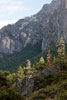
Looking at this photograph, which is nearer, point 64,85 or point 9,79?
point 64,85

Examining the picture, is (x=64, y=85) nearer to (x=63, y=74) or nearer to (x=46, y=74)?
(x=63, y=74)

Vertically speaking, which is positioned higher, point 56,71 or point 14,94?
point 56,71

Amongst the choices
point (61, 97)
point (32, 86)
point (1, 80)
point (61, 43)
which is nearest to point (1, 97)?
point (32, 86)

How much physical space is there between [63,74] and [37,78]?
7.64m

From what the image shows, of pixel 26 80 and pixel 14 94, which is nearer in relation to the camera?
pixel 14 94

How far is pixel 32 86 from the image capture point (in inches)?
2290

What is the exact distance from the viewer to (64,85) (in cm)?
4381

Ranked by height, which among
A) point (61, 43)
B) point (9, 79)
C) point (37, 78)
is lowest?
point (9, 79)

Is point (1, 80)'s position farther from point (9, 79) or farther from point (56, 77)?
point (56, 77)

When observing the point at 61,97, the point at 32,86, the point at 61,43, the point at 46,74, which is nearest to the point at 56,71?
the point at 46,74

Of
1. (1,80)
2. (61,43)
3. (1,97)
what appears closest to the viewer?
(1,97)

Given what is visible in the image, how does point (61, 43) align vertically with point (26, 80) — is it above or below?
above

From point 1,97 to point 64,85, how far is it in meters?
15.1

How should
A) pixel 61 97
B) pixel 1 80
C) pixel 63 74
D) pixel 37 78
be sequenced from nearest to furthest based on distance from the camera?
pixel 61 97 → pixel 63 74 → pixel 37 78 → pixel 1 80
